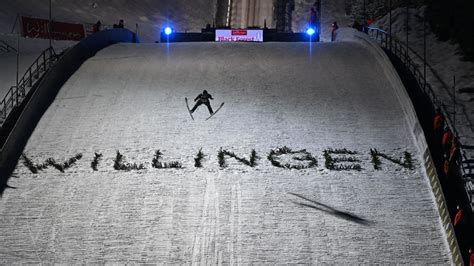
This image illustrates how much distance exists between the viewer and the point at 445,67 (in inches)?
954

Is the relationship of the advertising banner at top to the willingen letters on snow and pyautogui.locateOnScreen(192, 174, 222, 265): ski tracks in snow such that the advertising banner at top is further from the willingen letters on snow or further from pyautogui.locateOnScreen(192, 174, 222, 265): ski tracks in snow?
pyautogui.locateOnScreen(192, 174, 222, 265): ski tracks in snow

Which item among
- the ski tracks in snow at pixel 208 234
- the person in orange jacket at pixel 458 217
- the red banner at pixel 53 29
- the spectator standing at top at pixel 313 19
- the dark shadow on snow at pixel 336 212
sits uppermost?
the spectator standing at top at pixel 313 19

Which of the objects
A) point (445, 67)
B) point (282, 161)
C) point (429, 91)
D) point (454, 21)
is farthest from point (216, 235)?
point (454, 21)

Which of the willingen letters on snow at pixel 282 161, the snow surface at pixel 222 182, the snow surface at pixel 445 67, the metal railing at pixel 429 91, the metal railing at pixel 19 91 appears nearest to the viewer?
the snow surface at pixel 222 182

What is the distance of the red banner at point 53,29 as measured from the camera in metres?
33.7

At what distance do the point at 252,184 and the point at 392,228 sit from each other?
3.07 meters

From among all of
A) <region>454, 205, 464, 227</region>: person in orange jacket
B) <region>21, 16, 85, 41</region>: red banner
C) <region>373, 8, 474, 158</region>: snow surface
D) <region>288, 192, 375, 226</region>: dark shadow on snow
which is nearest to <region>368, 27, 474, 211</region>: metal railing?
<region>373, 8, 474, 158</region>: snow surface

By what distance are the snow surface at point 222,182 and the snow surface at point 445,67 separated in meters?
1.65

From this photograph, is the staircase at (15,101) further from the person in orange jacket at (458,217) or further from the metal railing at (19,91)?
the person in orange jacket at (458,217)

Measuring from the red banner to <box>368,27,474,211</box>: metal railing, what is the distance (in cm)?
1370

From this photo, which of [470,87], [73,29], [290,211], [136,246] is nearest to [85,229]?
[136,246]

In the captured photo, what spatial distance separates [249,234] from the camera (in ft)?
45.6

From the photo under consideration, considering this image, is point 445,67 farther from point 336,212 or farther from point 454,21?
point 336,212

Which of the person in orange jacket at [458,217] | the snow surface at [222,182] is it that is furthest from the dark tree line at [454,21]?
the person in orange jacket at [458,217]
